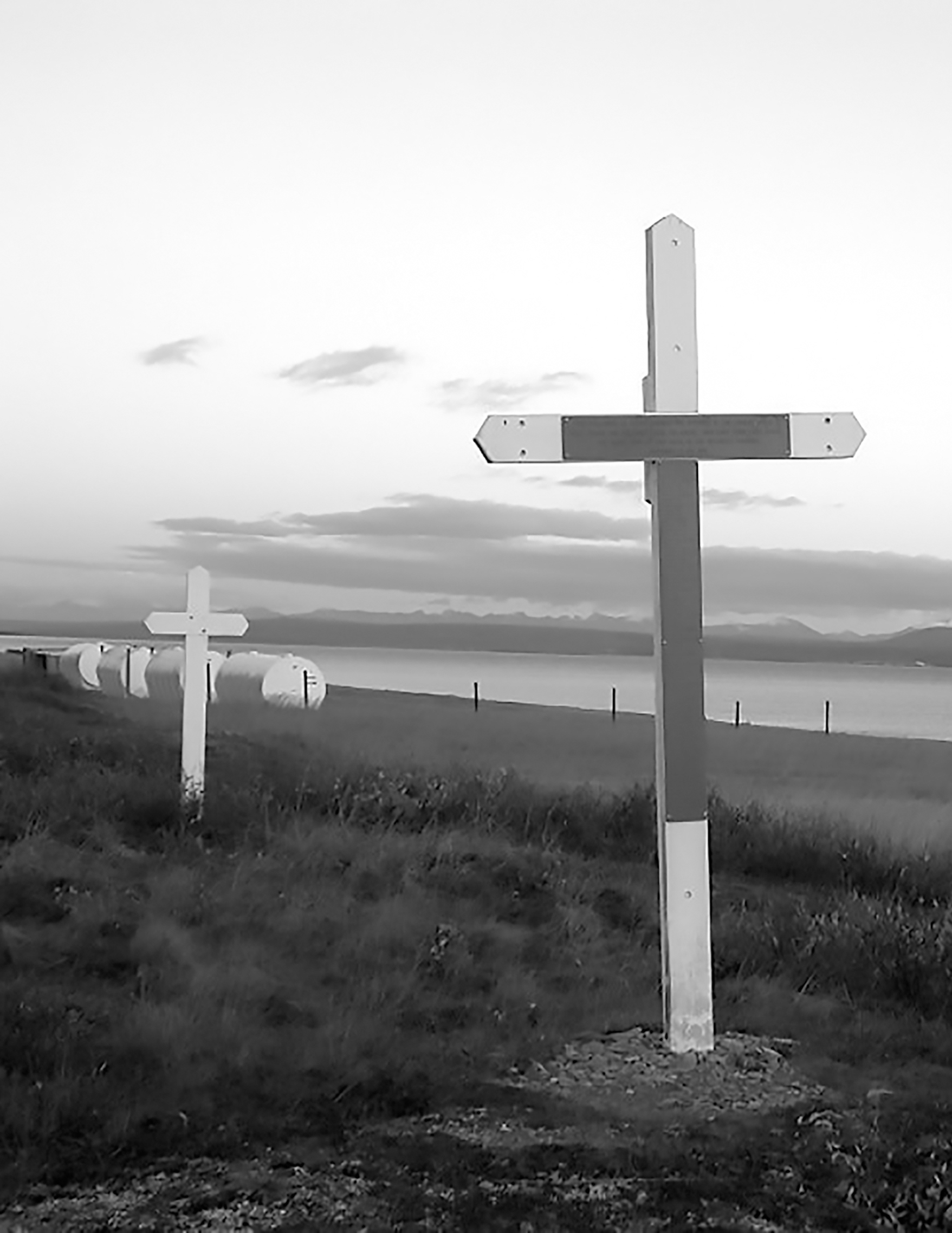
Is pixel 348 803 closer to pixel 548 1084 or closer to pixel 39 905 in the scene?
pixel 39 905

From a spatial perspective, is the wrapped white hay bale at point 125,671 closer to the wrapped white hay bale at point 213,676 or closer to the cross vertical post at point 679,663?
the wrapped white hay bale at point 213,676

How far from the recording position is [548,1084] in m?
5.12

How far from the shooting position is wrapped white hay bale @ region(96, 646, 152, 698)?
1067 inches

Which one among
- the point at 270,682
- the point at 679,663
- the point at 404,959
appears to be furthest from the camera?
the point at 270,682

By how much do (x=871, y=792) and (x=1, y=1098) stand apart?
14789 mm

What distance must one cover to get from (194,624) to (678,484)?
601cm

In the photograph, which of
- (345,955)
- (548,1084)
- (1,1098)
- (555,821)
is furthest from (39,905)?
(555,821)

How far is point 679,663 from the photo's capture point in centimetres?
562

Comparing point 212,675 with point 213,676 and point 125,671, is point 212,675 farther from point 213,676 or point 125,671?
point 125,671

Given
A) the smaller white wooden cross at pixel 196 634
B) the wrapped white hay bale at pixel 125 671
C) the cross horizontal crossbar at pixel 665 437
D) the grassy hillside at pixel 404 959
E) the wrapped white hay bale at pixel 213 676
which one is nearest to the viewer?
the grassy hillside at pixel 404 959

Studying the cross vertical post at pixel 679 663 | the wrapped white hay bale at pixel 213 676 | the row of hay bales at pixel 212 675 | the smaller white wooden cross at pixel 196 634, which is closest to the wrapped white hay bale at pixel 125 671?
the row of hay bales at pixel 212 675

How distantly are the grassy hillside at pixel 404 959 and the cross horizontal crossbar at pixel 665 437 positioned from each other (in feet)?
7.82

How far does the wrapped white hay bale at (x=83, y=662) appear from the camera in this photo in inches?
1088

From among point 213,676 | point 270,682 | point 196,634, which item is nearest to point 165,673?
point 213,676
